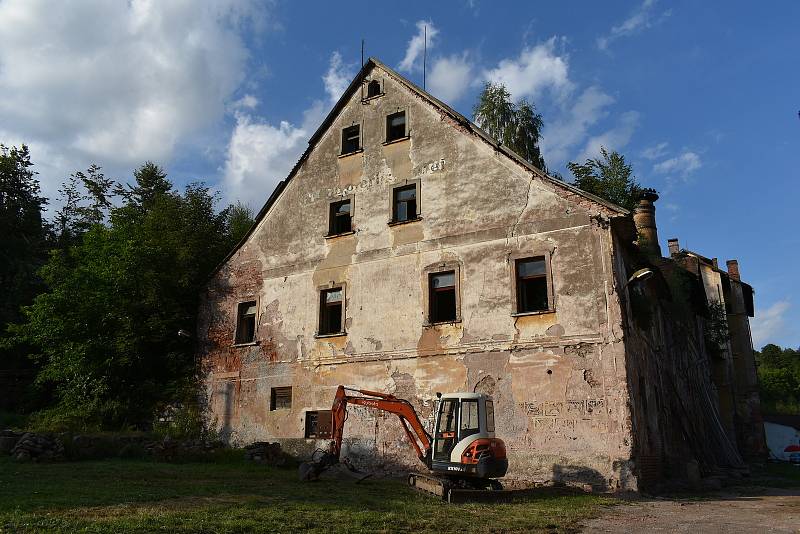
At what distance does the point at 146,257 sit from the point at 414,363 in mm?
11539

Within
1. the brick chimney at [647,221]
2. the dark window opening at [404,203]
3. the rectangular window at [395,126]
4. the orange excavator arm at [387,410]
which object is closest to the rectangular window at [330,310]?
the dark window opening at [404,203]

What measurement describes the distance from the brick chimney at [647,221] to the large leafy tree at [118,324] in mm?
18503

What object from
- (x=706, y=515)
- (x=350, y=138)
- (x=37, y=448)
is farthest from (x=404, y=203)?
(x=37, y=448)

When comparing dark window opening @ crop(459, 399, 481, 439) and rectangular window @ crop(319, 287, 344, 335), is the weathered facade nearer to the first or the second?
rectangular window @ crop(319, 287, 344, 335)

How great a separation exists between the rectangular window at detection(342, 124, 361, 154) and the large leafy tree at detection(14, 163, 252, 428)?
7.62m

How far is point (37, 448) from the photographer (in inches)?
621

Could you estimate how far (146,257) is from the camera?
21.9 meters

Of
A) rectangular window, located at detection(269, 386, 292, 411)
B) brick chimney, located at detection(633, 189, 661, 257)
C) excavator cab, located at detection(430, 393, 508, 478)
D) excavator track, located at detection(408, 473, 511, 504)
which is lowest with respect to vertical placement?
excavator track, located at detection(408, 473, 511, 504)

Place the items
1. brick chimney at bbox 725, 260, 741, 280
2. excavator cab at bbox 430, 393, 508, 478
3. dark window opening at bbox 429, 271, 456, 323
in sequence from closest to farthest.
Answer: excavator cab at bbox 430, 393, 508, 478
dark window opening at bbox 429, 271, 456, 323
brick chimney at bbox 725, 260, 741, 280

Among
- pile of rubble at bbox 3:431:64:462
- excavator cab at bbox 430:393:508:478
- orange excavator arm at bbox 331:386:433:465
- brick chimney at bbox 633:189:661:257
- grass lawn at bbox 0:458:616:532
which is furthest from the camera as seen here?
brick chimney at bbox 633:189:661:257

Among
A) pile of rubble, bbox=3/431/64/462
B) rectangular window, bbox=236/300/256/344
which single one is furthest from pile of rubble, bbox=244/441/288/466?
pile of rubble, bbox=3/431/64/462

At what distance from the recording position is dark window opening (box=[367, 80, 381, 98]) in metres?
20.1

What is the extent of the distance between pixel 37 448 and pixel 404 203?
477 inches

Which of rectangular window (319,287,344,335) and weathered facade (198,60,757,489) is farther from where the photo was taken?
rectangular window (319,287,344,335)
